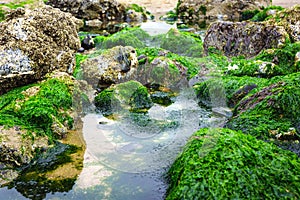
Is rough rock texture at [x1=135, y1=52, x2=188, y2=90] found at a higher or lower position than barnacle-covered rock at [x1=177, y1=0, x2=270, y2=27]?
higher

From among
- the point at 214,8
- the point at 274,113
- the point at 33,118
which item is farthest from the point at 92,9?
the point at 274,113

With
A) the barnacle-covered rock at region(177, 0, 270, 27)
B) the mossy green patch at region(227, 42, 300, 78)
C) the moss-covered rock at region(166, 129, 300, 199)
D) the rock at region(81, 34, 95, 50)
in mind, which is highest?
the moss-covered rock at region(166, 129, 300, 199)

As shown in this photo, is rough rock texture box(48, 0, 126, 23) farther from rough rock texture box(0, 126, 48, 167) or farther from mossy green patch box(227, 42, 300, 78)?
rough rock texture box(0, 126, 48, 167)

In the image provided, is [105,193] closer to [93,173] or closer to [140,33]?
[93,173]

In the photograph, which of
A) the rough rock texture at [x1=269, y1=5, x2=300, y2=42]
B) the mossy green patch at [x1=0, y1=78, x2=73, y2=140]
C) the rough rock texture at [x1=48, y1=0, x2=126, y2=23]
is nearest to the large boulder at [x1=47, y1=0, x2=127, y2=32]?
the rough rock texture at [x1=48, y1=0, x2=126, y2=23]

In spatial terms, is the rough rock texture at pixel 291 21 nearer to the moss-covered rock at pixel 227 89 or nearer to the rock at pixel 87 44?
the moss-covered rock at pixel 227 89

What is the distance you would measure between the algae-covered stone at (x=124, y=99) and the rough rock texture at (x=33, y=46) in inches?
56.6

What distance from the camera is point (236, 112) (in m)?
6.16

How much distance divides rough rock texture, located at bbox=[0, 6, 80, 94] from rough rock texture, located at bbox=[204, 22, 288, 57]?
520 centimetres

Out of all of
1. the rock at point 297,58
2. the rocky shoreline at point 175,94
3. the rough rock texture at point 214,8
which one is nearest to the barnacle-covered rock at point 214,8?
the rough rock texture at point 214,8

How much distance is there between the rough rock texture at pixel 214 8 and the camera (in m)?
24.9

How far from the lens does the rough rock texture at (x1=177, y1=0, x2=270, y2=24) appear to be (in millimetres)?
24922

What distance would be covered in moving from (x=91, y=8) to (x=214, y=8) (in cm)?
952

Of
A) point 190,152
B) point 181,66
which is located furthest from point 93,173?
point 181,66
